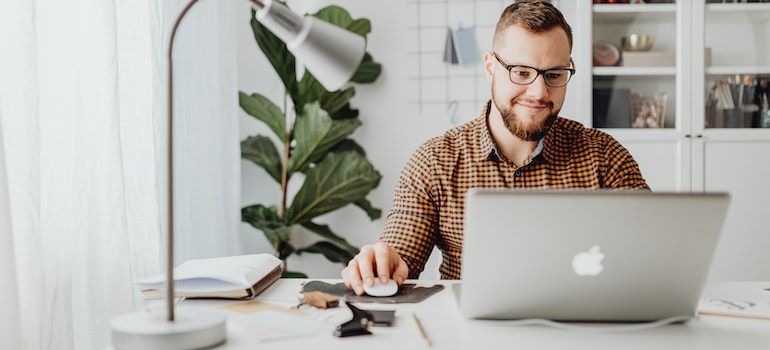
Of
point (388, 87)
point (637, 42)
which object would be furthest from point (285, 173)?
point (637, 42)

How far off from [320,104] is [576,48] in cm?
114

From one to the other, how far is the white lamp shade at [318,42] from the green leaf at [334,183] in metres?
2.00

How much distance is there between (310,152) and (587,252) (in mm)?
2089

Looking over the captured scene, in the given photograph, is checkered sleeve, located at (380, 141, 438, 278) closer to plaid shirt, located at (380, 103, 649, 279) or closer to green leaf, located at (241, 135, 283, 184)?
plaid shirt, located at (380, 103, 649, 279)

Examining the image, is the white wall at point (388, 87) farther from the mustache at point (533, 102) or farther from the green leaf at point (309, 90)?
the mustache at point (533, 102)

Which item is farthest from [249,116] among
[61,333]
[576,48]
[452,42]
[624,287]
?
[624,287]

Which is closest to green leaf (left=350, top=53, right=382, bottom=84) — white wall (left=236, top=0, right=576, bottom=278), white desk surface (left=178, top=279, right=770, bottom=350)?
white wall (left=236, top=0, right=576, bottom=278)

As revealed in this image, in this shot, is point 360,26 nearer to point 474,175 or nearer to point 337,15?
point 337,15

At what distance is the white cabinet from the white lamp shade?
2.37 meters

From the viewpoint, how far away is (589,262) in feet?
3.30

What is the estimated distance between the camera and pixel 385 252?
137 cm

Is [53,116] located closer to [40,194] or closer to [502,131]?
[40,194]

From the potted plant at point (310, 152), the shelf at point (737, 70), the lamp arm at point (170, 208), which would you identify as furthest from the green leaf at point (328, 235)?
the lamp arm at point (170, 208)

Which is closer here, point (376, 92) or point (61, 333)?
point (61, 333)
